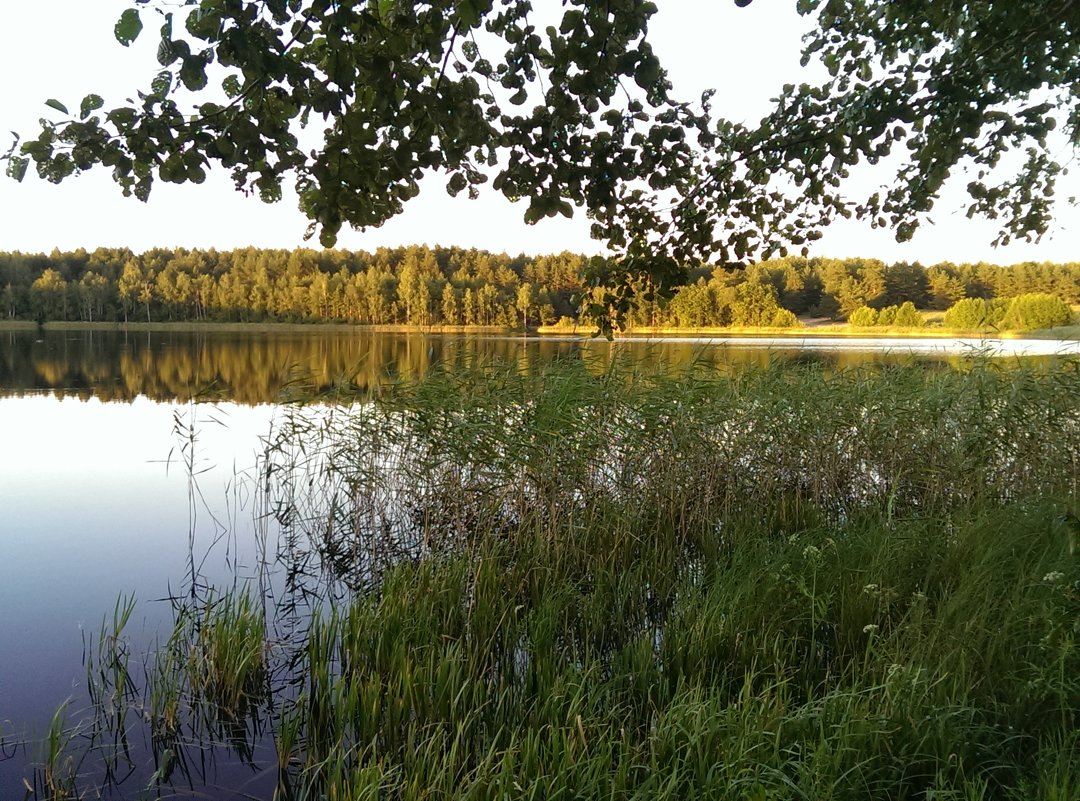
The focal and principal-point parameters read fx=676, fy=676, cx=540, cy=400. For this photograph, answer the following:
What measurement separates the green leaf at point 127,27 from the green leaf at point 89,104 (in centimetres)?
45

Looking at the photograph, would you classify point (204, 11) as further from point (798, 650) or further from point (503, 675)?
point (798, 650)

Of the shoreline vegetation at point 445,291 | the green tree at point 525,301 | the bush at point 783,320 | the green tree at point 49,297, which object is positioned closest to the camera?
the green tree at point 525,301

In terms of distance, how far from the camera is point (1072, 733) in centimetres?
263

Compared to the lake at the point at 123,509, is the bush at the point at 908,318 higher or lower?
higher

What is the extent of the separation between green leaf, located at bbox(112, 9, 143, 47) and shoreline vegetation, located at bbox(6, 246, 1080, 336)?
223 ft

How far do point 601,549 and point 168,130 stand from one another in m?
4.25

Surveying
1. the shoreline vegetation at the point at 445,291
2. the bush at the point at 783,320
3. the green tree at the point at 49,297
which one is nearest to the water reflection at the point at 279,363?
the shoreline vegetation at the point at 445,291

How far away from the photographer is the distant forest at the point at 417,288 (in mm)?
81375

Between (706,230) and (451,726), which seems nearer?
(451,726)

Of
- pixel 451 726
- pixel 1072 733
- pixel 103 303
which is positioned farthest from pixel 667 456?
pixel 103 303

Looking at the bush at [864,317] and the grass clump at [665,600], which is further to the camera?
the bush at [864,317]

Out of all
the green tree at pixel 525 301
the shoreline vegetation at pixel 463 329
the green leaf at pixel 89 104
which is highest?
the green tree at pixel 525 301

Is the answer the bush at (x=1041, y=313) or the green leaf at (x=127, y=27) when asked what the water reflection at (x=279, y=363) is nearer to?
the green leaf at (x=127, y=27)

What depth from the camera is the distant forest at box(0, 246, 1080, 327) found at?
8138 centimetres
